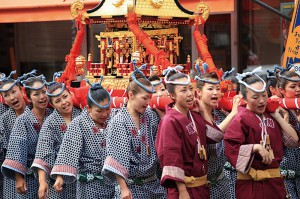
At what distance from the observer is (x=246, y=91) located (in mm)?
5926

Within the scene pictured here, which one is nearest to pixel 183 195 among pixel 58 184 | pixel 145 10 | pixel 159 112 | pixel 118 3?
pixel 159 112

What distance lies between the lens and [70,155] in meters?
6.40

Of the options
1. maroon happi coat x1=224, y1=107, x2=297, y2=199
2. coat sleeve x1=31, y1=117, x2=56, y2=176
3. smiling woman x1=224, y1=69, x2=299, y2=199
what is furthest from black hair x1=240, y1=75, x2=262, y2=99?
coat sleeve x1=31, y1=117, x2=56, y2=176

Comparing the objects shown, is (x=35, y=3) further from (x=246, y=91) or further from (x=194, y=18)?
(x=246, y=91)

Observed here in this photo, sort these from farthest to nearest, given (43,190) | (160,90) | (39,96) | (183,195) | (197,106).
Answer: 1. (39,96)
2. (160,90)
3. (43,190)
4. (197,106)
5. (183,195)

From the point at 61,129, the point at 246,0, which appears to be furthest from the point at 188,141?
the point at 246,0

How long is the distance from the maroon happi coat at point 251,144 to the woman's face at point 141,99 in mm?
606

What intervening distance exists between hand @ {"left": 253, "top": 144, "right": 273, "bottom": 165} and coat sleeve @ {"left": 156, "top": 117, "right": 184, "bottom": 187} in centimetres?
50

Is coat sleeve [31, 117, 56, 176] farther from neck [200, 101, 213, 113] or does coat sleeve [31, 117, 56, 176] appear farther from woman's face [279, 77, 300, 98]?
woman's face [279, 77, 300, 98]

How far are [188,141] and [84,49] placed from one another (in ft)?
19.1

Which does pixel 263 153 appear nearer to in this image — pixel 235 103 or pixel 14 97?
pixel 235 103

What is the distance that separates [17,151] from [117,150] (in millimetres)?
1356

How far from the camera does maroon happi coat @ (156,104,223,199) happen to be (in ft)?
18.7

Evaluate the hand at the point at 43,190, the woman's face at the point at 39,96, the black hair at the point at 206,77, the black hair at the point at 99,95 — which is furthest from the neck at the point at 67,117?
the black hair at the point at 206,77
